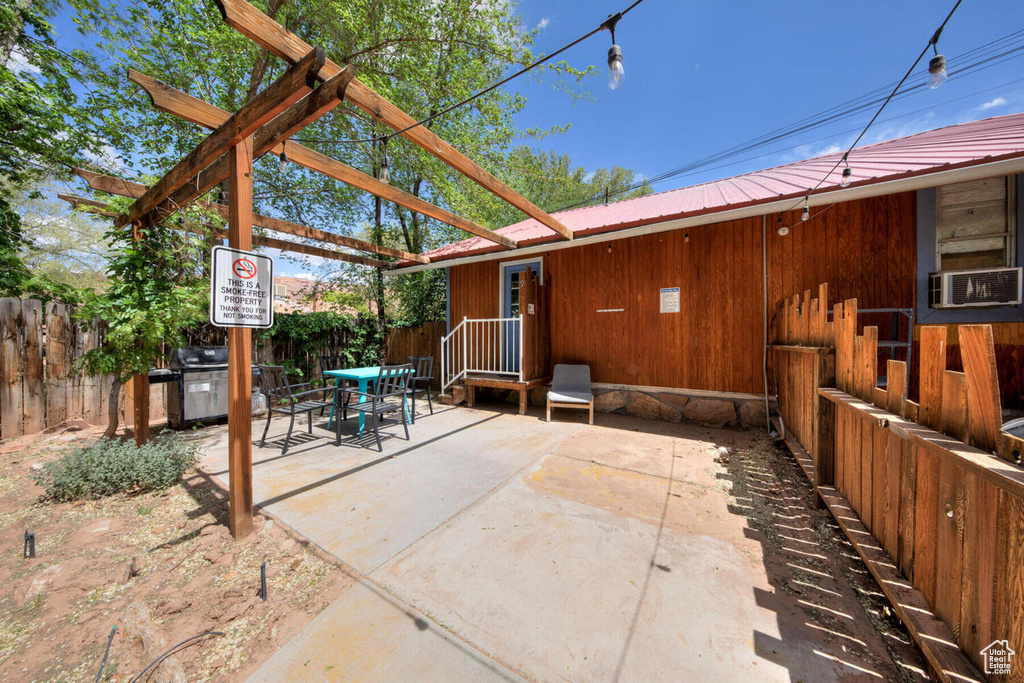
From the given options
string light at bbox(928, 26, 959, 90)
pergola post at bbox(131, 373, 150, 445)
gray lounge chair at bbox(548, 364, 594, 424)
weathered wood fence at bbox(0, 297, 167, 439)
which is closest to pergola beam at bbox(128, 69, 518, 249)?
gray lounge chair at bbox(548, 364, 594, 424)

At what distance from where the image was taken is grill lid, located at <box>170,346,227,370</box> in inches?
184

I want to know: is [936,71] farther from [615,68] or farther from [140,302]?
[140,302]

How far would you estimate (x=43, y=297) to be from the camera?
4.73 m

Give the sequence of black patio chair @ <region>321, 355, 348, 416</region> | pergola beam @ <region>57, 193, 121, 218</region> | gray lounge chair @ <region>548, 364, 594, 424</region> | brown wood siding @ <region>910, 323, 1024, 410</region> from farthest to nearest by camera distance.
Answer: black patio chair @ <region>321, 355, 348, 416</region>, gray lounge chair @ <region>548, 364, 594, 424</region>, pergola beam @ <region>57, 193, 121, 218</region>, brown wood siding @ <region>910, 323, 1024, 410</region>

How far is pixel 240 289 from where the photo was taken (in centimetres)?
228

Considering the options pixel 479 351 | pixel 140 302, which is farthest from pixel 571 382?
pixel 140 302

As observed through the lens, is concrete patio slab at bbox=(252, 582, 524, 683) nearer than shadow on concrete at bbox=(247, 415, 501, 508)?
Yes

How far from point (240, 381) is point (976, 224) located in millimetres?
7088

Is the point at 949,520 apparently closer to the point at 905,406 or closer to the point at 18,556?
the point at 905,406

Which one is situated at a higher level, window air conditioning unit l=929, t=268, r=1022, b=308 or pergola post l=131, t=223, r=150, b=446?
window air conditioning unit l=929, t=268, r=1022, b=308

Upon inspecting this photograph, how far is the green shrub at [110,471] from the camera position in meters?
2.73

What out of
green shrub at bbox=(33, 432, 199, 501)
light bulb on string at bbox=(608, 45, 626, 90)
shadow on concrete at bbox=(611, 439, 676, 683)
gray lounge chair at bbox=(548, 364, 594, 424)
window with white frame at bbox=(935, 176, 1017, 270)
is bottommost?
shadow on concrete at bbox=(611, 439, 676, 683)

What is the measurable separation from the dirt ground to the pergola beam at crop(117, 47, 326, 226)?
2732 millimetres

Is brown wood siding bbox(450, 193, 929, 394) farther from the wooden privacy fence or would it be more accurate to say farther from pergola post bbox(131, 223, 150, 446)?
pergola post bbox(131, 223, 150, 446)
